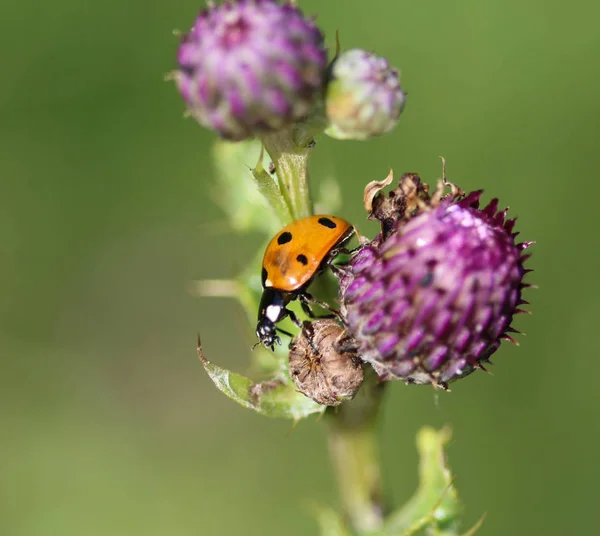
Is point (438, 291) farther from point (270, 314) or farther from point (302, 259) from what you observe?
point (270, 314)

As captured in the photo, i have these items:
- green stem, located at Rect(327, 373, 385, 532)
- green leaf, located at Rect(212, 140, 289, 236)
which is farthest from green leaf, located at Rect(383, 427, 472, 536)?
green leaf, located at Rect(212, 140, 289, 236)

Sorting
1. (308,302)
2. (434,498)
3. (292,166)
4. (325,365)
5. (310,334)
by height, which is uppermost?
(292,166)

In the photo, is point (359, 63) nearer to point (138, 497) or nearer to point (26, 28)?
point (138, 497)

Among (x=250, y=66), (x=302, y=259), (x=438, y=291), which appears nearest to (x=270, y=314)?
(x=302, y=259)

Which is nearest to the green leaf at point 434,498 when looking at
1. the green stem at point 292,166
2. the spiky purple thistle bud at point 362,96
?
the green stem at point 292,166

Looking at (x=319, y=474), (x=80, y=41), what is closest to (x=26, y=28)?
(x=80, y=41)

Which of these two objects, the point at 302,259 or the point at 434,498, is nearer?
the point at 302,259

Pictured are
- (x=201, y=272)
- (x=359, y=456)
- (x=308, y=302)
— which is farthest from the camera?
(x=201, y=272)
